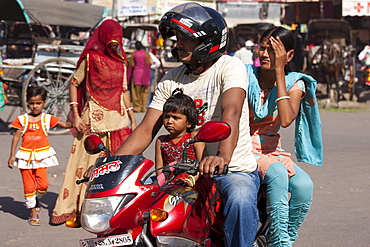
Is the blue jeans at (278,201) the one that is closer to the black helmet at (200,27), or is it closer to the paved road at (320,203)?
the black helmet at (200,27)

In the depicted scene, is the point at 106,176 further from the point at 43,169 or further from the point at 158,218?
the point at 43,169

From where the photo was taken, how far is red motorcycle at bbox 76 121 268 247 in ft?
8.07

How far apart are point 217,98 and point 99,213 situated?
42.4 inches

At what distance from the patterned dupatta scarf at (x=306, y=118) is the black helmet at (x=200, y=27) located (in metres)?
0.69

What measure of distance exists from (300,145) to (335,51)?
14.2m

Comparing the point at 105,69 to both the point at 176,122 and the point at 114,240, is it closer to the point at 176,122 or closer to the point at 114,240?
the point at 176,122

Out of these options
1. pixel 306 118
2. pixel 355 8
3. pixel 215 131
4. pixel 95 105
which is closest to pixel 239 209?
pixel 215 131

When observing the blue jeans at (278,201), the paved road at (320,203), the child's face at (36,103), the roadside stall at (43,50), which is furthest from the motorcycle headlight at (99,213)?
the roadside stall at (43,50)

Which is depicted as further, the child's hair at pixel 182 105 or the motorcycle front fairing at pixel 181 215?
the child's hair at pixel 182 105

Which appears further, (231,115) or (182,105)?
(182,105)

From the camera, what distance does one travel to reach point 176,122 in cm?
325

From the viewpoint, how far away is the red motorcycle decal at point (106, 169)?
8.39 ft

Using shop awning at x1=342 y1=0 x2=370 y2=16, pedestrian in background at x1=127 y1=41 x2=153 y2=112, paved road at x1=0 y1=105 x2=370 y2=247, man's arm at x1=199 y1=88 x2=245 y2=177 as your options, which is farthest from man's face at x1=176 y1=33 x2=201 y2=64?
shop awning at x1=342 y1=0 x2=370 y2=16

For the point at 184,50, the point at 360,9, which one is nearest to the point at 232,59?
the point at 184,50
